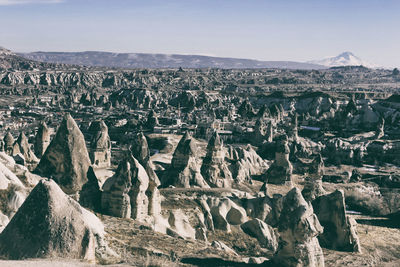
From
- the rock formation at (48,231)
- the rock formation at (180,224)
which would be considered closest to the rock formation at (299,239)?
the rock formation at (180,224)

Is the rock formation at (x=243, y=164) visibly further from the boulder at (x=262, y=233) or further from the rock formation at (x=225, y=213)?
the boulder at (x=262, y=233)

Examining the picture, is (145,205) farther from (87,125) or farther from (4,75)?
(4,75)

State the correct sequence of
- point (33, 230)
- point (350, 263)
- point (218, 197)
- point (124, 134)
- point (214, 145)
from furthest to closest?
point (124, 134)
point (214, 145)
point (218, 197)
point (350, 263)
point (33, 230)

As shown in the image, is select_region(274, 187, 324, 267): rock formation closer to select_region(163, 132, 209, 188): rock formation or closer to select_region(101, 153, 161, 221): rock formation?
select_region(101, 153, 161, 221): rock formation

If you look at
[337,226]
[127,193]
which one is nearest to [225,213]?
[337,226]

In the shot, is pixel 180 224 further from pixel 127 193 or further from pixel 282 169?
pixel 282 169

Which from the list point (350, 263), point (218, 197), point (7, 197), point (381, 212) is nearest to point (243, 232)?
point (218, 197)
